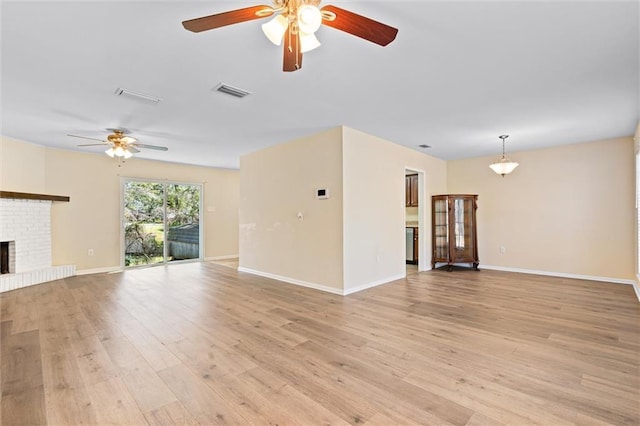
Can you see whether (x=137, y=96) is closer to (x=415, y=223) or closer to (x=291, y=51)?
(x=291, y=51)

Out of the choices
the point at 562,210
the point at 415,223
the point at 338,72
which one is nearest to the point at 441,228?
the point at 415,223

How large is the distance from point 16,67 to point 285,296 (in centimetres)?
370

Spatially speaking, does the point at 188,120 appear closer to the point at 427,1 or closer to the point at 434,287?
the point at 427,1

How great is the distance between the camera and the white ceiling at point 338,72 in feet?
6.62

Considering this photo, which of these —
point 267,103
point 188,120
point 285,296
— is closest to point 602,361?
point 285,296

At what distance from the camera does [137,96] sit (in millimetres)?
3338

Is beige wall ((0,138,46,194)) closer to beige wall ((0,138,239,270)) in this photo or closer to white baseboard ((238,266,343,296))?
beige wall ((0,138,239,270))

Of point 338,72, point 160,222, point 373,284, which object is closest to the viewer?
point 338,72

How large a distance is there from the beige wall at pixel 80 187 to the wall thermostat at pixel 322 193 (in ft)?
14.9

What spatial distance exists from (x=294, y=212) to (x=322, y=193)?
753mm

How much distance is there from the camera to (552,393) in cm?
195

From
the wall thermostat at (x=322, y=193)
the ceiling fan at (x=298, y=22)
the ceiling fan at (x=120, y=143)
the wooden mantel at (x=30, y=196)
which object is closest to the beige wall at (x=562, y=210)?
the wall thermostat at (x=322, y=193)

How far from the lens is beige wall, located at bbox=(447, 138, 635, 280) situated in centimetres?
509

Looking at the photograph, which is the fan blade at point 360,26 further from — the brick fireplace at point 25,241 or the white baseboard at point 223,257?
the white baseboard at point 223,257
